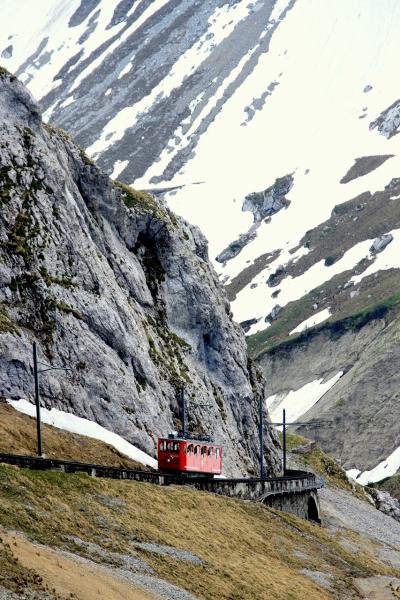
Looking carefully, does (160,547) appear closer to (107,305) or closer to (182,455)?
(182,455)

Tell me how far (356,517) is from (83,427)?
126ft

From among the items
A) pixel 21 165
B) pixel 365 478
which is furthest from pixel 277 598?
pixel 365 478

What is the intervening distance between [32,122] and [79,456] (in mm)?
26550

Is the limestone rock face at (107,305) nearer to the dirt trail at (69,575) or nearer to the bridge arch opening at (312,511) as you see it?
the bridge arch opening at (312,511)

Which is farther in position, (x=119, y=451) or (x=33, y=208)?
(x=33, y=208)

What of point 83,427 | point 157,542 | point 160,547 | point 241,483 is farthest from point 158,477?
point 160,547

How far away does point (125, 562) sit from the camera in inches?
1869

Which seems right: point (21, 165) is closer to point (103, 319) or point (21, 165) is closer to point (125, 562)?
point (103, 319)

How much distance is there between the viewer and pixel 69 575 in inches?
1624

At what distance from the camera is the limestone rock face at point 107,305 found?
77.3 m

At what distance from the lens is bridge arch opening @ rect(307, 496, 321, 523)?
307 feet

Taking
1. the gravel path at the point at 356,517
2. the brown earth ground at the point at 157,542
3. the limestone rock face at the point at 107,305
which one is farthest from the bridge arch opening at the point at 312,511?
the brown earth ground at the point at 157,542

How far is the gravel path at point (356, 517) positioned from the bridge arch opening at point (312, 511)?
133 cm

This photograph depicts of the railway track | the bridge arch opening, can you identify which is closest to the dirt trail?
the railway track
